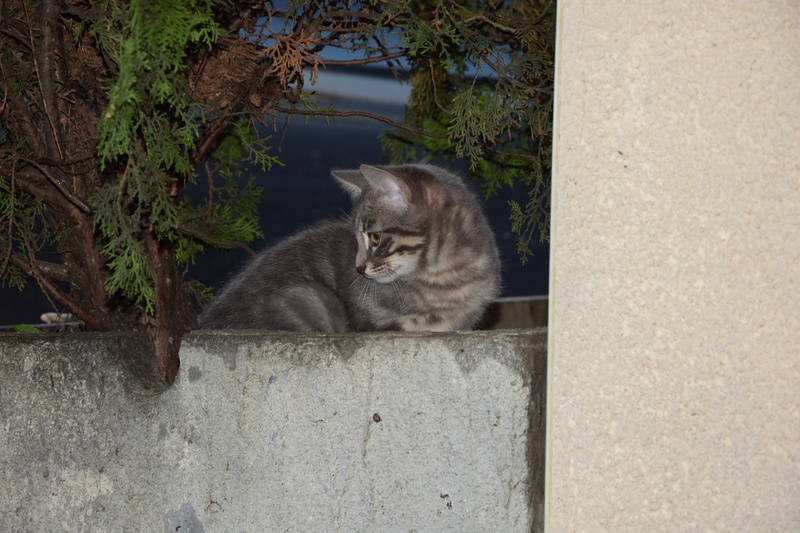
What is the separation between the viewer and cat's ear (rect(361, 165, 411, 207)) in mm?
2463

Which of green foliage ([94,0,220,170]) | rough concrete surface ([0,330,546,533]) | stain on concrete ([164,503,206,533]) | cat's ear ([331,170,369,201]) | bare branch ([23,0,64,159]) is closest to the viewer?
green foliage ([94,0,220,170])

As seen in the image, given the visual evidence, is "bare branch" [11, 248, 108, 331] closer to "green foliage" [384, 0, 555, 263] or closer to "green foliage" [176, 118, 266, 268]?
"green foliage" [176, 118, 266, 268]

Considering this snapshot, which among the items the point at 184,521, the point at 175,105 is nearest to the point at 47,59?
the point at 175,105

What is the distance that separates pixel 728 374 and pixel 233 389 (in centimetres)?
123

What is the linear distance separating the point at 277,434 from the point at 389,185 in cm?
99

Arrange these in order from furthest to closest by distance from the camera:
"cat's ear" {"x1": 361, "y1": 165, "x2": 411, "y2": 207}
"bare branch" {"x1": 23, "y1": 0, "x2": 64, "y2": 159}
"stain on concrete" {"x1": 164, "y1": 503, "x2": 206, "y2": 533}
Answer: "cat's ear" {"x1": 361, "y1": 165, "x2": 411, "y2": 207}, "bare branch" {"x1": 23, "y1": 0, "x2": 64, "y2": 159}, "stain on concrete" {"x1": 164, "y1": 503, "x2": 206, "y2": 533}

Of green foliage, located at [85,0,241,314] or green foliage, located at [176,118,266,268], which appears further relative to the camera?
green foliage, located at [176,118,266,268]

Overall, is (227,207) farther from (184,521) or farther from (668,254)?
(668,254)

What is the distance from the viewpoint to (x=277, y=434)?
1.93 m

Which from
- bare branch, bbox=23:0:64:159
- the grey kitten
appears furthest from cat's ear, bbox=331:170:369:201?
bare branch, bbox=23:0:64:159

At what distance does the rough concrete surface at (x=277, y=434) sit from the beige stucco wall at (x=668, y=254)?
18cm

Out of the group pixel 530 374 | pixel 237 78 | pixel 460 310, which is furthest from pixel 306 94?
pixel 530 374

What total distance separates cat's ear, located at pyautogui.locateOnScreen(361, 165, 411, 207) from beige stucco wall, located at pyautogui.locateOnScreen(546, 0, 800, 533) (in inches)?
36.2

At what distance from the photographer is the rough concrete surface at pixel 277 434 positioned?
1.79m
